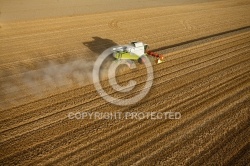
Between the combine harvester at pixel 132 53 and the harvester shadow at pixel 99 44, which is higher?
the harvester shadow at pixel 99 44

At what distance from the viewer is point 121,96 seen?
12.1 meters

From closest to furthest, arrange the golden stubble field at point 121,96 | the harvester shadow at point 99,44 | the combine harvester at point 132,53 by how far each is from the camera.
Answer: the golden stubble field at point 121,96
the combine harvester at point 132,53
the harvester shadow at point 99,44

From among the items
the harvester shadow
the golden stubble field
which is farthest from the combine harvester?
the harvester shadow

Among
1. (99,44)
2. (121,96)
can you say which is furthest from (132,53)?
(99,44)

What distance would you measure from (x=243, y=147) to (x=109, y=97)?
6.35m

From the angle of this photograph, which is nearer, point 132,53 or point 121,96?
point 121,96

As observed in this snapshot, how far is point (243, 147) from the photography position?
9.30 metres

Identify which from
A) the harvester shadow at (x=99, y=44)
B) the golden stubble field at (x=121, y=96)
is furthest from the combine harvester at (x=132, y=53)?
the harvester shadow at (x=99, y=44)

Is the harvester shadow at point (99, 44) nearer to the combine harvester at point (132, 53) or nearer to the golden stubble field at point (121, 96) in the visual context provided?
the golden stubble field at point (121, 96)

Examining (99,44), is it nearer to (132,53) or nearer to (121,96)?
(132,53)

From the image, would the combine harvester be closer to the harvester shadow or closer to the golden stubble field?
the golden stubble field

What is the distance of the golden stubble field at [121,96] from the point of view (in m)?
8.93

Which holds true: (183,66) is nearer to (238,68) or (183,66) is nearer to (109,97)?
(238,68)

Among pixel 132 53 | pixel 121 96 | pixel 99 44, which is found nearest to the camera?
pixel 121 96
